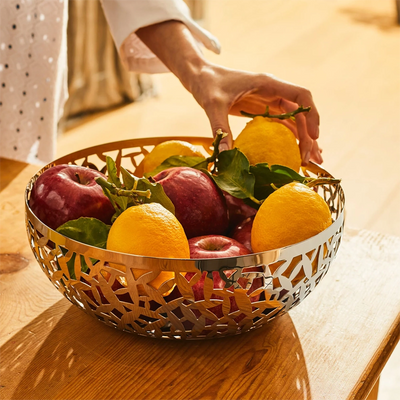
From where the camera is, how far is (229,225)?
54cm

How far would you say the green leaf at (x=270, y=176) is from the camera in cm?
52

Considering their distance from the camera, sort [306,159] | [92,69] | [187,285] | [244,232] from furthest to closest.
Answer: [92,69] → [306,159] → [244,232] → [187,285]

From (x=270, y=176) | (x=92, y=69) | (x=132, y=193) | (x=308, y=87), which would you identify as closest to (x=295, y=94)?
(x=270, y=176)

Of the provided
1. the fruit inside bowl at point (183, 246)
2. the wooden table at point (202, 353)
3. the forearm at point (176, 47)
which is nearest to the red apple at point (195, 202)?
the fruit inside bowl at point (183, 246)

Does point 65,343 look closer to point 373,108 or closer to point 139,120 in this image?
point 139,120

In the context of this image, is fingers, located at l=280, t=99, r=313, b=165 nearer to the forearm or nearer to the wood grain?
the forearm

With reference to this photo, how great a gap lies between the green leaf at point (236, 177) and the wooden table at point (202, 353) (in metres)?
0.13

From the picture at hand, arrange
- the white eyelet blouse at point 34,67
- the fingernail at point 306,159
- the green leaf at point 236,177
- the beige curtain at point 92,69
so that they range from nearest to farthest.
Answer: the green leaf at point 236,177, the fingernail at point 306,159, the white eyelet blouse at point 34,67, the beige curtain at point 92,69

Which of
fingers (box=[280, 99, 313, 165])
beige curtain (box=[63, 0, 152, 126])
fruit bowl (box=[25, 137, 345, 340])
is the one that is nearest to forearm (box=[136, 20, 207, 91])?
fingers (box=[280, 99, 313, 165])

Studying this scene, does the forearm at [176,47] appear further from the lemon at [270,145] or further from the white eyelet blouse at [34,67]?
the lemon at [270,145]

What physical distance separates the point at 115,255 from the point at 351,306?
0.88ft

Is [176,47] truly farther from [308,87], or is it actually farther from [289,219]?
[308,87]

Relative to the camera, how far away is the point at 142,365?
0.46 m

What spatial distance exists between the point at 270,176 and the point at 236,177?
3 centimetres
